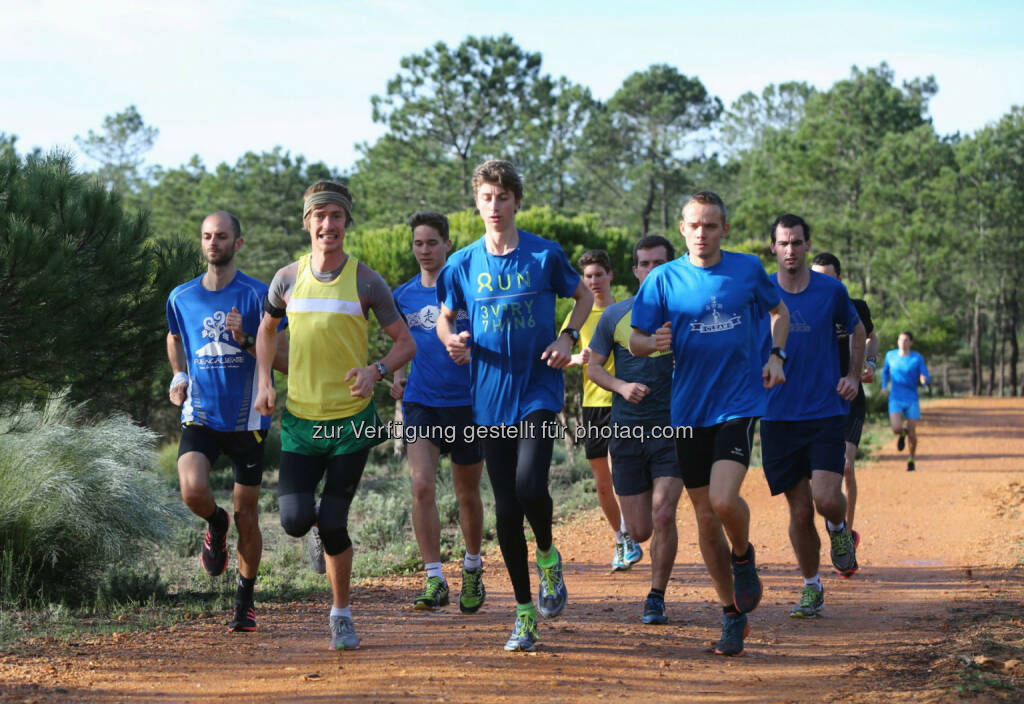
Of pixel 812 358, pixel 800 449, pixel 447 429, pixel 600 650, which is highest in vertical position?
pixel 812 358

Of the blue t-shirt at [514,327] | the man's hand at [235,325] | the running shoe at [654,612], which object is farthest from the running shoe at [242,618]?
the running shoe at [654,612]

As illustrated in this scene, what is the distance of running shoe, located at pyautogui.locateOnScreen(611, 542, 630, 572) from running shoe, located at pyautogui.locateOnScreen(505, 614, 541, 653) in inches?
123

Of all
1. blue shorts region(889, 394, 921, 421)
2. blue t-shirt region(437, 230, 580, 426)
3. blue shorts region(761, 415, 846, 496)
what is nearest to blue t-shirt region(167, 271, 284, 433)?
blue t-shirt region(437, 230, 580, 426)

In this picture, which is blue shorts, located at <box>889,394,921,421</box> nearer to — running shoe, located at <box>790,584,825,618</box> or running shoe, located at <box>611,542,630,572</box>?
running shoe, located at <box>611,542,630,572</box>

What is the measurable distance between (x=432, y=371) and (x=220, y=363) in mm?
1417

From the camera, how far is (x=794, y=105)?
84.9 meters

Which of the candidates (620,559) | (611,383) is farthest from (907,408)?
(611,383)

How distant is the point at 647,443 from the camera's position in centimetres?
749

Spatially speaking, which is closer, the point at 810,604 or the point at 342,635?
the point at 342,635

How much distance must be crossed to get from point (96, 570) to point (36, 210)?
3.82m

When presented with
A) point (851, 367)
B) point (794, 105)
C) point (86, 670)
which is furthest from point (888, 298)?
point (86, 670)

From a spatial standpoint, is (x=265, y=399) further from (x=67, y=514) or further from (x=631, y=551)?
(x=631, y=551)

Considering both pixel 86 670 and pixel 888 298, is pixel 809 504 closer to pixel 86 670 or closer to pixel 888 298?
pixel 86 670

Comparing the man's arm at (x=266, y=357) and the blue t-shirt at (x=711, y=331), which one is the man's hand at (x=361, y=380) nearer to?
the man's arm at (x=266, y=357)
